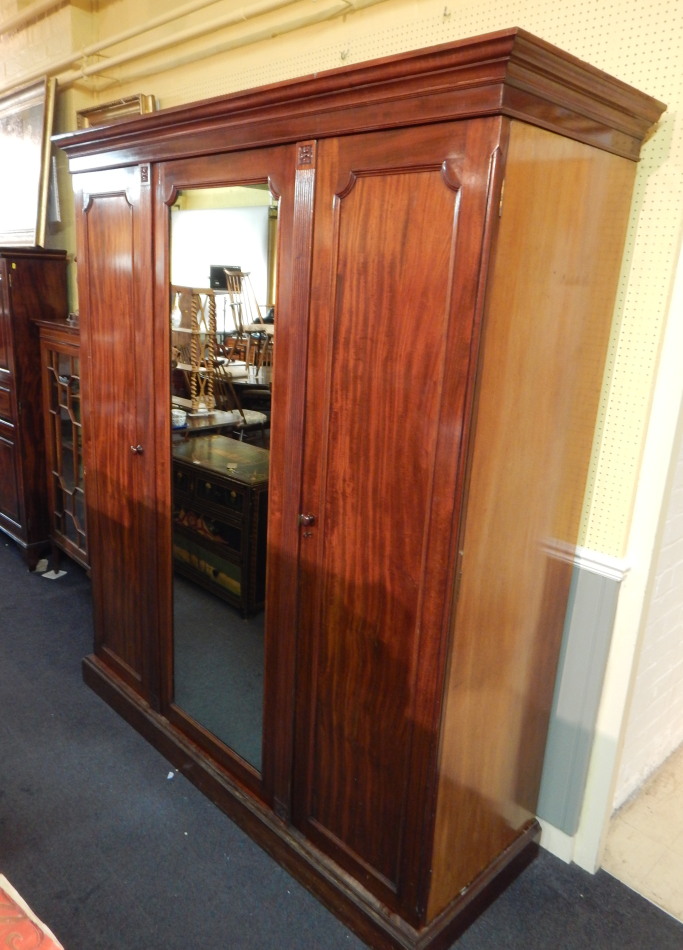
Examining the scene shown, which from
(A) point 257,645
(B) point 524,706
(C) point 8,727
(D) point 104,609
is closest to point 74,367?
(D) point 104,609

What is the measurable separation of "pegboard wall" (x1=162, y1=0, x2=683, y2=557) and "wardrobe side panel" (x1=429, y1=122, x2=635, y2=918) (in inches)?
1.8

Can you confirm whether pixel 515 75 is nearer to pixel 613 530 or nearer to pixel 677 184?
pixel 677 184

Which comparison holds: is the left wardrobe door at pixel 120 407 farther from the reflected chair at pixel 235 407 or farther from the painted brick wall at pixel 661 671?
the painted brick wall at pixel 661 671

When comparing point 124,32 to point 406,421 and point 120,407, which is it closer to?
point 120,407

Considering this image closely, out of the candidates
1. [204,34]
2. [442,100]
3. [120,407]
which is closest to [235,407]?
[120,407]

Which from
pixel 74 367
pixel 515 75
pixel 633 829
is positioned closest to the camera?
pixel 515 75

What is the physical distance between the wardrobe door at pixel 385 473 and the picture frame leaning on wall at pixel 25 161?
7.98 ft

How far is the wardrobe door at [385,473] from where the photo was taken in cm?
121

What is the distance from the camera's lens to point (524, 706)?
1.67 m

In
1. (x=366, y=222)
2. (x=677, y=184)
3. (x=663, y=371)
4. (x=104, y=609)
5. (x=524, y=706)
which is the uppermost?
(x=677, y=184)

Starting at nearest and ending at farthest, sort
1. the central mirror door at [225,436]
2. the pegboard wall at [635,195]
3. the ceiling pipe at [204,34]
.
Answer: the pegboard wall at [635,195], the central mirror door at [225,436], the ceiling pipe at [204,34]

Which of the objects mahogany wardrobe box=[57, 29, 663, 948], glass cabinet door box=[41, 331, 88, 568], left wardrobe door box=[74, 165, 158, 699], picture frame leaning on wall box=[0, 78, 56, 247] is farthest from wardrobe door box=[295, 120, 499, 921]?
picture frame leaning on wall box=[0, 78, 56, 247]

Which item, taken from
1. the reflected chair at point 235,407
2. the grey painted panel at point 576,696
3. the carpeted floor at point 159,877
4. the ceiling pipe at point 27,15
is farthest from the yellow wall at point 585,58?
the carpeted floor at point 159,877

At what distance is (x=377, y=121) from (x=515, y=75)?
10.7 inches
